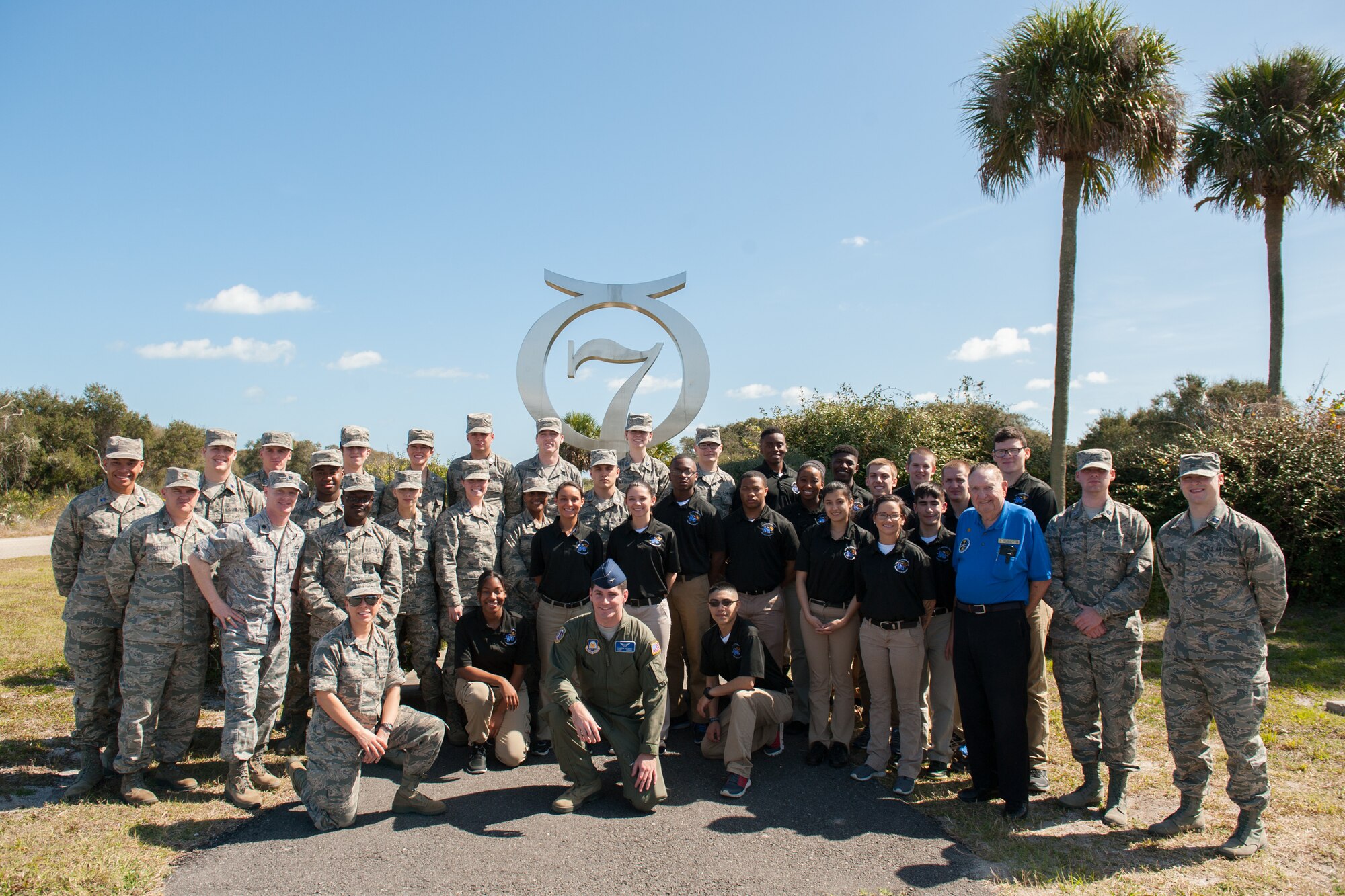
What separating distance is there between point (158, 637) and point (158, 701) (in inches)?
15.1

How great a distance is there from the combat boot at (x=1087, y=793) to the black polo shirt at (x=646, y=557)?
271cm

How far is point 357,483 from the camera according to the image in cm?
513

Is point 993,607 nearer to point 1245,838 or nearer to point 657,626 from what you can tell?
point 1245,838

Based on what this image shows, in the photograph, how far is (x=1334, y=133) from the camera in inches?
506

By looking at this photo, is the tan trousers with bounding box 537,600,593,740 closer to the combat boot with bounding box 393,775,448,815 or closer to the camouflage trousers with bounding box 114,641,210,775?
the combat boot with bounding box 393,775,448,815

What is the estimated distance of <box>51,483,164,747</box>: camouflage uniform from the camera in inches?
182

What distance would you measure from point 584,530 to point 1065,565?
122 inches

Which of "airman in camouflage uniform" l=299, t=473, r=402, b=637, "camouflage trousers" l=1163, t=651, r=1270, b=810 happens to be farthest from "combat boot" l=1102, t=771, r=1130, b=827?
"airman in camouflage uniform" l=299, t=473, r=402, b=637

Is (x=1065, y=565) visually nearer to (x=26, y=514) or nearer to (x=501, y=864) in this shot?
(x=501, y=864)

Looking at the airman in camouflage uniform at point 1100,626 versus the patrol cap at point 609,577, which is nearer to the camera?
the airman in camouflage uniform at point 1100,626

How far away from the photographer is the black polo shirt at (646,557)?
211 inches

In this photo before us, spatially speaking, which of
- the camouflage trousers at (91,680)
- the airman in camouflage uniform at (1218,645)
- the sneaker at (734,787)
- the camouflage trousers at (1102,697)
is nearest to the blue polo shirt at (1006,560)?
the camouflage trousers at (1102,697)

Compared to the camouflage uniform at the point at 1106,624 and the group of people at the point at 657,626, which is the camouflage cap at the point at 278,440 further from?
the camouflage uniform at the point at 1106,624

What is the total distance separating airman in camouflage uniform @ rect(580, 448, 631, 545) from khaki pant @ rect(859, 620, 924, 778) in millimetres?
2064
